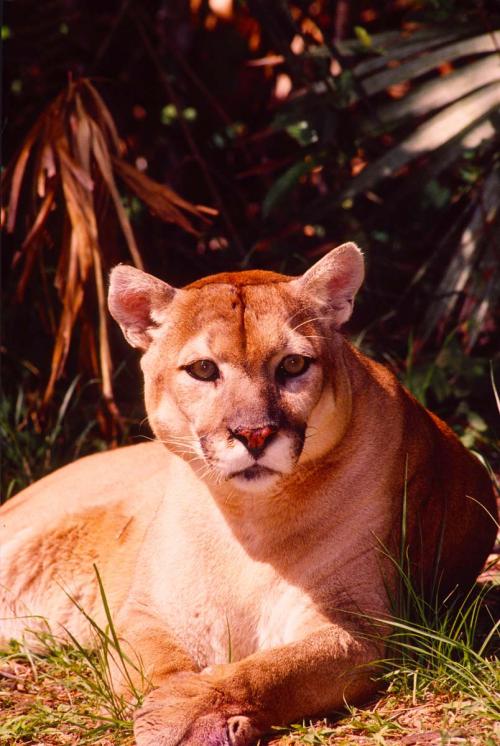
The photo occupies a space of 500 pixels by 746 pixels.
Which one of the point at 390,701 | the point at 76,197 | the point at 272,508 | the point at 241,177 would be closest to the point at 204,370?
the point at 272,508

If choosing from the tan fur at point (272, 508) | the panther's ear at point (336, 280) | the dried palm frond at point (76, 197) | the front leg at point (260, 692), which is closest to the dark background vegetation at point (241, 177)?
the dried palm frond at point (76, 197)

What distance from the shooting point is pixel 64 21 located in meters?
6.06

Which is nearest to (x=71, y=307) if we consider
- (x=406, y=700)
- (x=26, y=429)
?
(x=26, y=429)

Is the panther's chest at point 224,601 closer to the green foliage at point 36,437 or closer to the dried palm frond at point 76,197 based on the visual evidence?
the green foliage at point 36,437

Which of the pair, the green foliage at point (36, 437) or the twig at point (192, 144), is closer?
the green foliage at point (36, 437)

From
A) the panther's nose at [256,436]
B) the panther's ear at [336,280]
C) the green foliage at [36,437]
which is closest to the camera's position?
the panther's nose at [256,436]

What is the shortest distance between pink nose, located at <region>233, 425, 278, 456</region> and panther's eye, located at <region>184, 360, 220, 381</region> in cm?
25

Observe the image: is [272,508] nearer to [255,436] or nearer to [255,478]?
[255,478]

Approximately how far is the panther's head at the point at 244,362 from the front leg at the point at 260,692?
0.46 metres

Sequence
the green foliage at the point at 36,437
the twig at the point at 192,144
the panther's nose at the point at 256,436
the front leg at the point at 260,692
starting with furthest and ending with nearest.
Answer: the twig at the point at 192,144, the green foliage at the point at 36,437, the panther's nose at the point at 256,436, the front leg at the point at 260,692

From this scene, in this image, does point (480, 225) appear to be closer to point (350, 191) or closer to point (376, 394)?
point (350, 191)

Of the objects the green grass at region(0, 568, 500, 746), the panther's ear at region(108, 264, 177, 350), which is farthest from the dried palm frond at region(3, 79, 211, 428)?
the green grass at region(0, 568, 500, 746)

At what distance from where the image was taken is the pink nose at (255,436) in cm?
299

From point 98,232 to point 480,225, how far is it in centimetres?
171
